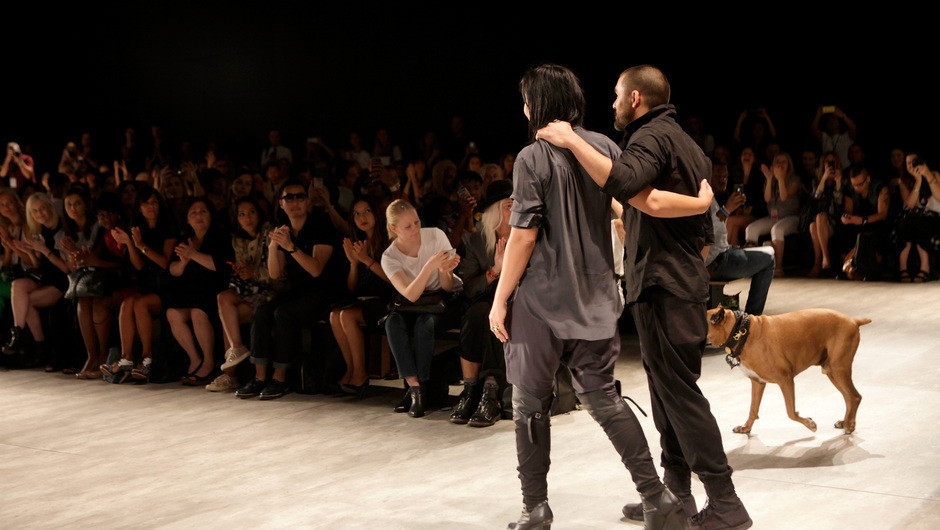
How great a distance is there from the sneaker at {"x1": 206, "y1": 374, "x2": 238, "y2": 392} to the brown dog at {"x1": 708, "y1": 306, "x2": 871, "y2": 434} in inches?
115

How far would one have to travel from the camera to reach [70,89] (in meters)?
13.0

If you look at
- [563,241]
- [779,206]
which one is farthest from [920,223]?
[563,241]

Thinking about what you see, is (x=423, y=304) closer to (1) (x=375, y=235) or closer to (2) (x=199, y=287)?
(1) (x=375, y=235)

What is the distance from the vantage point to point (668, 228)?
2.80 meters

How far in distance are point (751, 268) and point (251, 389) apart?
3.05 metres

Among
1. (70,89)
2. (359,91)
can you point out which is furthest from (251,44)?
(70,89)

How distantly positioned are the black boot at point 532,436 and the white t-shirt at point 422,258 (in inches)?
81.4

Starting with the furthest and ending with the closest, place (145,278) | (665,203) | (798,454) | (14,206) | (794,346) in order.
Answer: (14,206)
(145,278)
(794,346)
(798,454)
(665,203)

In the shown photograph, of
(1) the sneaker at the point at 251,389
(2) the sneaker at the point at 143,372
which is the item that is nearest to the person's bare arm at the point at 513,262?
(1) the sneaker at the point at 251,389

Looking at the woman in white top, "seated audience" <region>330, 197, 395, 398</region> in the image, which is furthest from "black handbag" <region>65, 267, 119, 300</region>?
the woman in white top

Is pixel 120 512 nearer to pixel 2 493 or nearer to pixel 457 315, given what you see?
pixel 2 493

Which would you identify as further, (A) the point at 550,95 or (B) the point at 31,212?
(B) the point at 31,212

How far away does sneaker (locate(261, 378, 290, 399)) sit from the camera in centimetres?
520

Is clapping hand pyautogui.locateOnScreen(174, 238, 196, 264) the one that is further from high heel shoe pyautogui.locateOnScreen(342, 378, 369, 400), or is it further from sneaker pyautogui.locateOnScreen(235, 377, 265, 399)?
high heel shoe pyautogui.locateOnScreen(342, 378, 369, 400)
